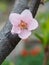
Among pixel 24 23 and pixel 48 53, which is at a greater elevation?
pixel 24 23

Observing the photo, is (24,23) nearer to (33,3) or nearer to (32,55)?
(33,3)

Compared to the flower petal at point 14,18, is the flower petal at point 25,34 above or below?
below

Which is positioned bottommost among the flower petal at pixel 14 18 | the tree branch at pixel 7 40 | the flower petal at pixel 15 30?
the tree branch at pixel 7 40

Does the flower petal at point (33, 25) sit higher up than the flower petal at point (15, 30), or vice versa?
the flower petal at point (15, 30)

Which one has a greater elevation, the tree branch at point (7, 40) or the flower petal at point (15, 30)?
the flower petal at point (15, 30)

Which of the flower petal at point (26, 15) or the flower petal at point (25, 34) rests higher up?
the flower petal at point (26, 15)

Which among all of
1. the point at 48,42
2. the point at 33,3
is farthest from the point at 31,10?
the point at 48,42
